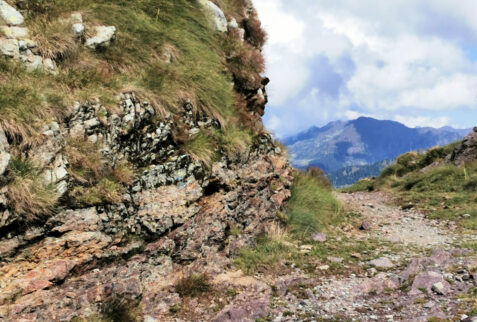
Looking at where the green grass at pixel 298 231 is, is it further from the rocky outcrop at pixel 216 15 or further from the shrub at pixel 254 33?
the rocky outcrop at pixel 216 15

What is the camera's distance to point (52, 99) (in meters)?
6.89

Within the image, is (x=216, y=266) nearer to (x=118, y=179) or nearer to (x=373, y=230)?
(x=118, y=179)

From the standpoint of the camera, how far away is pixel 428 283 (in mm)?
7621

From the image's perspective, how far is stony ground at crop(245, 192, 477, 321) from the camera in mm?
6648

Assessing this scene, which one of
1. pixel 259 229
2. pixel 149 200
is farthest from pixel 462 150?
pixel 149 200

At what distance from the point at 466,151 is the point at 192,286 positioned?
25.2 m

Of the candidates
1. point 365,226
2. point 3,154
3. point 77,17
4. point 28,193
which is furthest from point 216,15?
point 365,226

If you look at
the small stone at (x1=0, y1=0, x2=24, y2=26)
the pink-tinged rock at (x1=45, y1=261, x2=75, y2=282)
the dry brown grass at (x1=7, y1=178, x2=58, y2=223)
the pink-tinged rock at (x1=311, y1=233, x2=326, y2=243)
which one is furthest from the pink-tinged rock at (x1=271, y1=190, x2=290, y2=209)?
the small stone at (x1=0, y1=0, x2=24, y2=26)

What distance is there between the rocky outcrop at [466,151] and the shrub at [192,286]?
23.3 meters

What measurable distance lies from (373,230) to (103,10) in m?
13.3

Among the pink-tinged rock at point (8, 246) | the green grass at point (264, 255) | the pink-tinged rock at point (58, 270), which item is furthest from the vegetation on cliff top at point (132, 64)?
the green grass at point (264, 255)

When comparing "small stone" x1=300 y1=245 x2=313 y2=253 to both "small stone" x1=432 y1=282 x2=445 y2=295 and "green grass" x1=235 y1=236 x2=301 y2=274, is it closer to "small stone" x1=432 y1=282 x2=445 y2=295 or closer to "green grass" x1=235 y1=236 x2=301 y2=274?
"green grass" x1=235 y1=236 x2=301 y2=274

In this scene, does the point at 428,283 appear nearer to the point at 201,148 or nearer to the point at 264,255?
the point at 264,255

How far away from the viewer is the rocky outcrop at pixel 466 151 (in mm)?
23438
